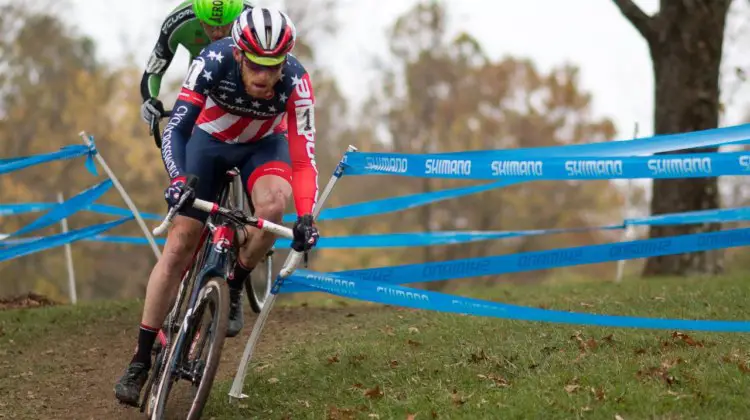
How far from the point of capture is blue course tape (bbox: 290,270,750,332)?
16.8 feet

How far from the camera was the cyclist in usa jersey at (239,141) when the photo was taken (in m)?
5.48

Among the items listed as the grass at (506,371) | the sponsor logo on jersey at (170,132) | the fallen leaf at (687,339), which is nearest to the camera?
the grass at (506,371)

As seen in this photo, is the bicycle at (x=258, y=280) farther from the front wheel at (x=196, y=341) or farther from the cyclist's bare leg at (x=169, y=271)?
the front wheel at (x=196, y=341)

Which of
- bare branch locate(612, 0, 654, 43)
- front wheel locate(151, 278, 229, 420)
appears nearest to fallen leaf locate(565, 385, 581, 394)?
front wheel locate(151, 278, 229, 420)

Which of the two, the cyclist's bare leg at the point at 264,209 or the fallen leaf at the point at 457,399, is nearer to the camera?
the fallen leaf at the point at 457,399

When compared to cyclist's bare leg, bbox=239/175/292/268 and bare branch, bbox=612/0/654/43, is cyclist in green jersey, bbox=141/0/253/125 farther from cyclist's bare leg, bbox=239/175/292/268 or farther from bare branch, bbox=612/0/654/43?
bare branch, bbox=612/0/654/43

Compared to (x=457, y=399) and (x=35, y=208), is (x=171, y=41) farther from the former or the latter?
(x=457, y=399)

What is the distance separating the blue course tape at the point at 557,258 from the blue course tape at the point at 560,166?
2.81ft

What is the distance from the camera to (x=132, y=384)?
18.6ft

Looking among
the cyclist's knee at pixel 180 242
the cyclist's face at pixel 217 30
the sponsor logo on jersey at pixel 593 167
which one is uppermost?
the cyclist's face at pixel 217 30

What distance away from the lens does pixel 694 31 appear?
498 inches

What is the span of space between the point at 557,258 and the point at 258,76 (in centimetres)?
253

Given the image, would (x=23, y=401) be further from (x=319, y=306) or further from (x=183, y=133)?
(x=319, y=306)

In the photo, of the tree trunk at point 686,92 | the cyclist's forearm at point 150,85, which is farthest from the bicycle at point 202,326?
the tree trunk at point 686,92
